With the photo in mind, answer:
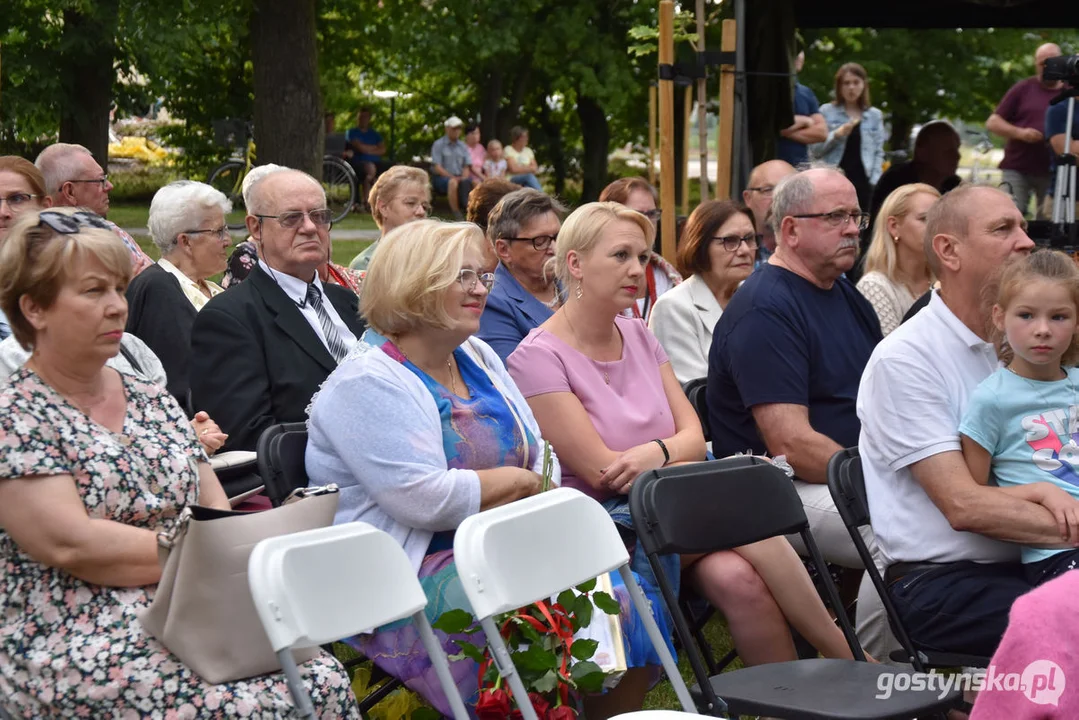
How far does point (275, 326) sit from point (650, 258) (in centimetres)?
248

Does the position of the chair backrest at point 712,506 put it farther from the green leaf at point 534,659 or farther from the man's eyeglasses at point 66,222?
the man's eyeglasses at point 66,222

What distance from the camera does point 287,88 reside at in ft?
45.6

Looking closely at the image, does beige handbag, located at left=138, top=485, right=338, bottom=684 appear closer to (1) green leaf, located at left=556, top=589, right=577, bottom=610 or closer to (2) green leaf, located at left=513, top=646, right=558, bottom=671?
(2) green leaf, located at left=513, top=646, right=558, bottom=671

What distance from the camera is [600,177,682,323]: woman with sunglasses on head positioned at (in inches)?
258

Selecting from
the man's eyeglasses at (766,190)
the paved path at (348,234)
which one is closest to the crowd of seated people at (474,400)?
the man's eyeglasses at (766,190)

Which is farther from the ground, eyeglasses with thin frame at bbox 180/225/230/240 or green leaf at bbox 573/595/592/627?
eyeglasses with thin frame at bbox 180/225/230/240

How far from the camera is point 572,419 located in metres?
4.17

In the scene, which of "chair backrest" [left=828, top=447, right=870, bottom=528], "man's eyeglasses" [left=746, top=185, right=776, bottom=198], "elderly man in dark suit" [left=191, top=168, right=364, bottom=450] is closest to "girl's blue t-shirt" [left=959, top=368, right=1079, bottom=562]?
"chair backrest" [left=828, top=447, right=870, bottom=528]

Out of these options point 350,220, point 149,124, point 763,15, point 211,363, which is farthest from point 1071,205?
point 149,124

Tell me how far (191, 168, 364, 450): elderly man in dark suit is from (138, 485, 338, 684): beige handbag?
4.72 feet

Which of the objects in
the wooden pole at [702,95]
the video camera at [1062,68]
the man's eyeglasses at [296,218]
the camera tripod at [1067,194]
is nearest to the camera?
the man's eyeglasses at [296,218]

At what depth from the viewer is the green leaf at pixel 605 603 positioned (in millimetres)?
3215

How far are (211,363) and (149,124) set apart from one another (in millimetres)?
26840

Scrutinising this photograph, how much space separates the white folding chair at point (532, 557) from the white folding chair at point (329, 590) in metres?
0.14
